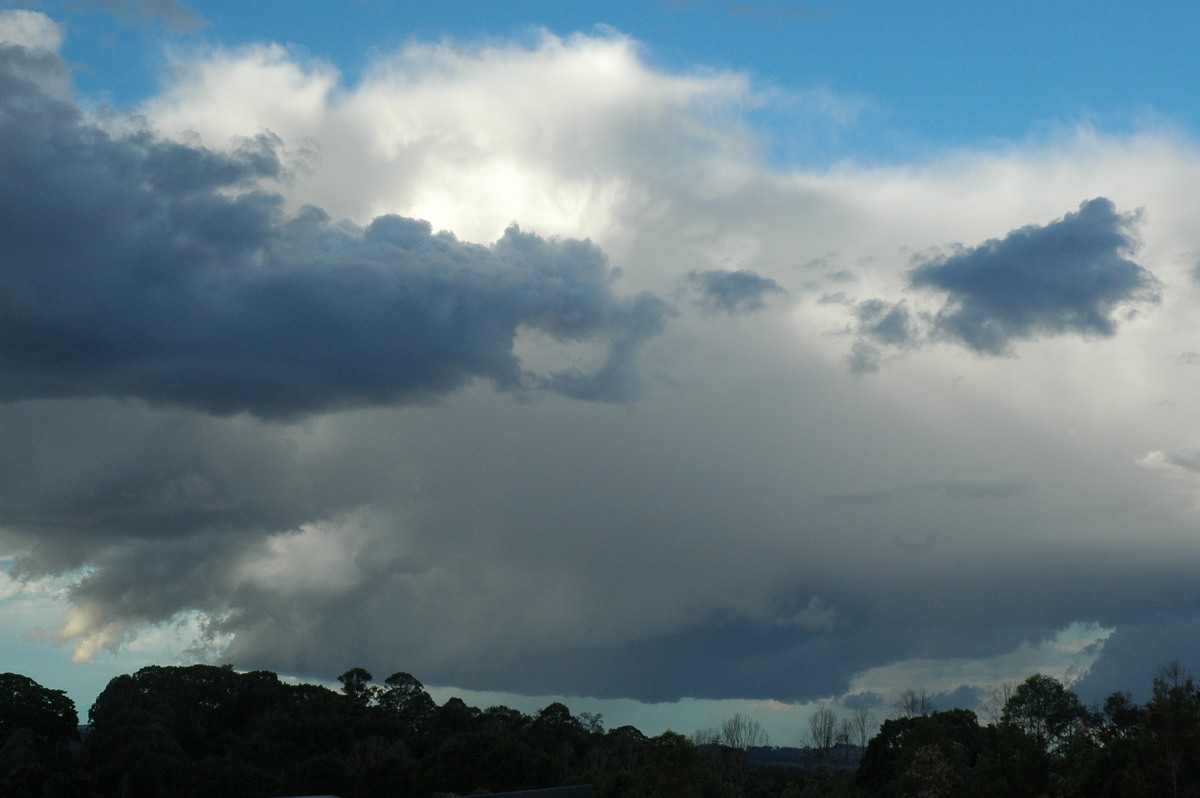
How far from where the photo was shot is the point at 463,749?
77812mm

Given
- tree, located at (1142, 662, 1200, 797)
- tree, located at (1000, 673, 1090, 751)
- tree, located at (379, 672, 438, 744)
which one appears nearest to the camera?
tree, located at (1142, 662, 1200, 797)

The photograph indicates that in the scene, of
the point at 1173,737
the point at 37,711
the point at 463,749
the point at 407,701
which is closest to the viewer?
the point at 1173,737

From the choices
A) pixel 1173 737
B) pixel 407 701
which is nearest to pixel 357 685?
pixel 407 701

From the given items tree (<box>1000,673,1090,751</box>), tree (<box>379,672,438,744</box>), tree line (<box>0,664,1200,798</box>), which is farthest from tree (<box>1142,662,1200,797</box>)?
tree (<box>379,672,438,744</box>)

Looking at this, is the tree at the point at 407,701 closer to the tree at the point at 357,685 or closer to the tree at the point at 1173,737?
the tree at the point at 357,685

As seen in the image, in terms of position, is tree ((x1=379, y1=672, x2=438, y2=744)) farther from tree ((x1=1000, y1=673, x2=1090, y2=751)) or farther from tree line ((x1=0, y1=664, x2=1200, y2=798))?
tree ((x1=1000, y1=673, x2=1090, y2=751))

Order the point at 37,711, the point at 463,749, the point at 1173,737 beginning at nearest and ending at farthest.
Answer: the point at 1173,737 → the point at 463,749 → the point at 37,711

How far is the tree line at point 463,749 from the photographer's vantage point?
6003 cm

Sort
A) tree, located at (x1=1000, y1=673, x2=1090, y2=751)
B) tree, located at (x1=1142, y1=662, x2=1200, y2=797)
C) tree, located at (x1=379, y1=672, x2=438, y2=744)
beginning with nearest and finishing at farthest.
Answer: tree, located at (x1=1142, y1=662, x2=1200, y2=797) → tree, located at (x1=1000, y1=673, x2=1090, y2=751) → tree, located at (x1=379, y1=672, x2=438, y2=744)

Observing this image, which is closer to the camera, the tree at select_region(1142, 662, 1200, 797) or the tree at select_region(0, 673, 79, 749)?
the tree at select_region(1142, 662, 1200, 797)

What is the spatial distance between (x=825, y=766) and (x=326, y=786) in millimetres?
55884

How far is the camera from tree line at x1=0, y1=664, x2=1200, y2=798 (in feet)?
197

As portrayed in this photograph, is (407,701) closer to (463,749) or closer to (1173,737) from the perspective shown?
(463,749)

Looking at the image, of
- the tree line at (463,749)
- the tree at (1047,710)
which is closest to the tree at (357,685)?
the tree line at (463,749)
